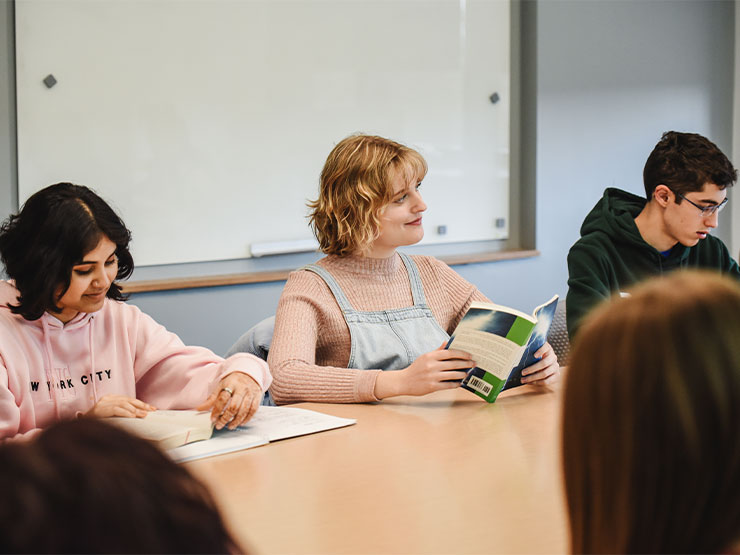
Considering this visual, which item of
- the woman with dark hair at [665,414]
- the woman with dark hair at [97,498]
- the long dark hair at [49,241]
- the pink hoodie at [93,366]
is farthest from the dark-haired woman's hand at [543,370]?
the woman with dark hair at [97,498]

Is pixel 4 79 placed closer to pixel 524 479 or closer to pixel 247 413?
pixel 247 413

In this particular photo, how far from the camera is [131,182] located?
3037 millimetres

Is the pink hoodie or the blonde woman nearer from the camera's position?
the pink hoodie

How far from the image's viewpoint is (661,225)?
2.33 m

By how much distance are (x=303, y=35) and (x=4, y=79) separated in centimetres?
129

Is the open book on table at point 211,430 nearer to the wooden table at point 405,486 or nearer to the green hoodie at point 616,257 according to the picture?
the wooden table at point 405,486

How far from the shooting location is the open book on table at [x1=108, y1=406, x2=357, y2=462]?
1310 mm

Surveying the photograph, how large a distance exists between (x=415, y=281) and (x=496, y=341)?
1.71 ft

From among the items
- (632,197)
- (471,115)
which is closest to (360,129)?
(471,115)

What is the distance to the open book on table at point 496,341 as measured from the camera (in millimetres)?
1529

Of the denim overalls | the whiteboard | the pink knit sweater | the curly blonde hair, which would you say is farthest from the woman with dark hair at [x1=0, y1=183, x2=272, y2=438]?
the whiteboard

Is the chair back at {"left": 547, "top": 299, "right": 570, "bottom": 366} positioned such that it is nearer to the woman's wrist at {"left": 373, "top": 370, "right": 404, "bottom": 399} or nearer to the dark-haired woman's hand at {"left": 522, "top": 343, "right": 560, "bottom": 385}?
the dark-haired woman's hand at {"left": 522, "top": 343, "right": 560, "bottom": 385}

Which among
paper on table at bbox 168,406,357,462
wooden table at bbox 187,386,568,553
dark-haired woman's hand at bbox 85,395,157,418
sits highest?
dark-haired woman's hand at bbox 85,395,157,418

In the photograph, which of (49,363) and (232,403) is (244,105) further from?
(232,403)
